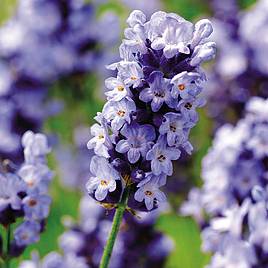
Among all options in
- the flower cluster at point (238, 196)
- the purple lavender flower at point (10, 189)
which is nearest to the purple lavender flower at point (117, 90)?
the purple lavender flower at point (10, 189)

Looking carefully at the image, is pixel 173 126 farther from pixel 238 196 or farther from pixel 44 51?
pixel 44 51

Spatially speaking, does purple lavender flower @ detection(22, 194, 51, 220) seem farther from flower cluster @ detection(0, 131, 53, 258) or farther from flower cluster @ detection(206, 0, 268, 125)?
flower cluster @ detection(206, 0, 268, 125)

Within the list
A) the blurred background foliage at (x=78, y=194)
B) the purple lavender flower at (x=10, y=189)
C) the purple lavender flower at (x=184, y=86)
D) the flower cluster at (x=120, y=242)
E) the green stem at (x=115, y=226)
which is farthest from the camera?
the blurred background foliage at (x=78, y=194)

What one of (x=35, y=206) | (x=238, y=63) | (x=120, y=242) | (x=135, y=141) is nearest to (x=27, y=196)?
(x=35, y=206)

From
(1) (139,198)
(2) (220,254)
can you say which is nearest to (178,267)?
(2) (220,254)

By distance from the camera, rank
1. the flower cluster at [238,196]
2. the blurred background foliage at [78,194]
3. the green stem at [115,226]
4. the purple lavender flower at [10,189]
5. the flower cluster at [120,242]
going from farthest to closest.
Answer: the blurred background foliage at [78,194] < the flower cluster at [120,242] < the flower cluster at [238,196] < the purple lavender flower at [10,189] < the green stem at [115,226]

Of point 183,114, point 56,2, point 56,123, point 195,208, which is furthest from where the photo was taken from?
point 56,123

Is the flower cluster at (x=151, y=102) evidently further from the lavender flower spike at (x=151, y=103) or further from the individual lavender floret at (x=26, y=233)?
the individual lavender floret at (x=26, y=233)

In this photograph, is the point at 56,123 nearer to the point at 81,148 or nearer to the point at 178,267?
the point at 81,148
